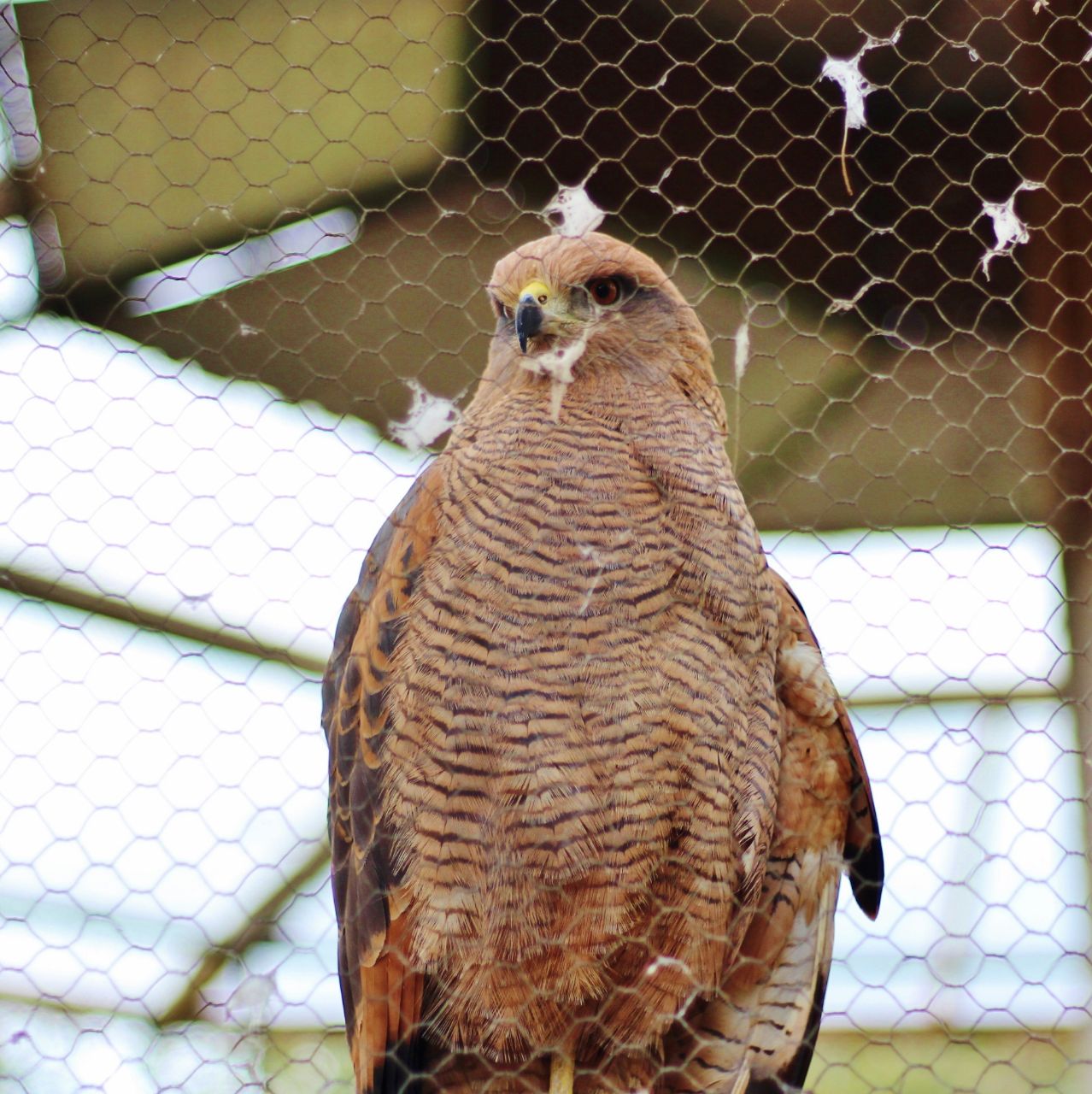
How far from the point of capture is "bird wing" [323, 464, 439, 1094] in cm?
172

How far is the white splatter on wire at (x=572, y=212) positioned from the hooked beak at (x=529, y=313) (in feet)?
0.67

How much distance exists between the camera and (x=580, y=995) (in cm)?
171

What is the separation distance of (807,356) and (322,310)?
1.15m

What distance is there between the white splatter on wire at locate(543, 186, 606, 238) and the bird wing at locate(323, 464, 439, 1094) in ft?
1.72

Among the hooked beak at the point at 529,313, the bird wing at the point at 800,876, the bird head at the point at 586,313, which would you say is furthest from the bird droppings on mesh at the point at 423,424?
the bird wing at the point at 800,876

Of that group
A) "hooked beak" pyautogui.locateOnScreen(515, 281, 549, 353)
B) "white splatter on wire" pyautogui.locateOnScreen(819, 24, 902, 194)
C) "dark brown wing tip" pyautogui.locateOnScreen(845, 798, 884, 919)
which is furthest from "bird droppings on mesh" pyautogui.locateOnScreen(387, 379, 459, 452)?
"dark brown wing tip" pyautogui.locateOnScreen(845, 798, 884, 919)

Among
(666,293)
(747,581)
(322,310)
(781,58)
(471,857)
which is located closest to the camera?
(471,857)

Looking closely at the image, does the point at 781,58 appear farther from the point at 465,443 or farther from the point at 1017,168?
the point at 465,443

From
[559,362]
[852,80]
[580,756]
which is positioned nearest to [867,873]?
[580,756]

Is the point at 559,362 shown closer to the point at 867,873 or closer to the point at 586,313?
the point at 586,313

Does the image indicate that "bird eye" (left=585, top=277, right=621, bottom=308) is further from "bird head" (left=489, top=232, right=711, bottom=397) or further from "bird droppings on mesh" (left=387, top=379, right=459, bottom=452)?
"bird droppings on mesh" (left=387, top=379, right=459, bottom=452)

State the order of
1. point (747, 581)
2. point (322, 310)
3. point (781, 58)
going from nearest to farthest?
point (747, 581) → point (781, 58) → point (322, 310)

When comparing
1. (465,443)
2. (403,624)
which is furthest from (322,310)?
(403,624)

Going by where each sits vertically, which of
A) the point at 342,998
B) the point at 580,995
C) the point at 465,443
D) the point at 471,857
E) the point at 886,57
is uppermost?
the point at 886,57
